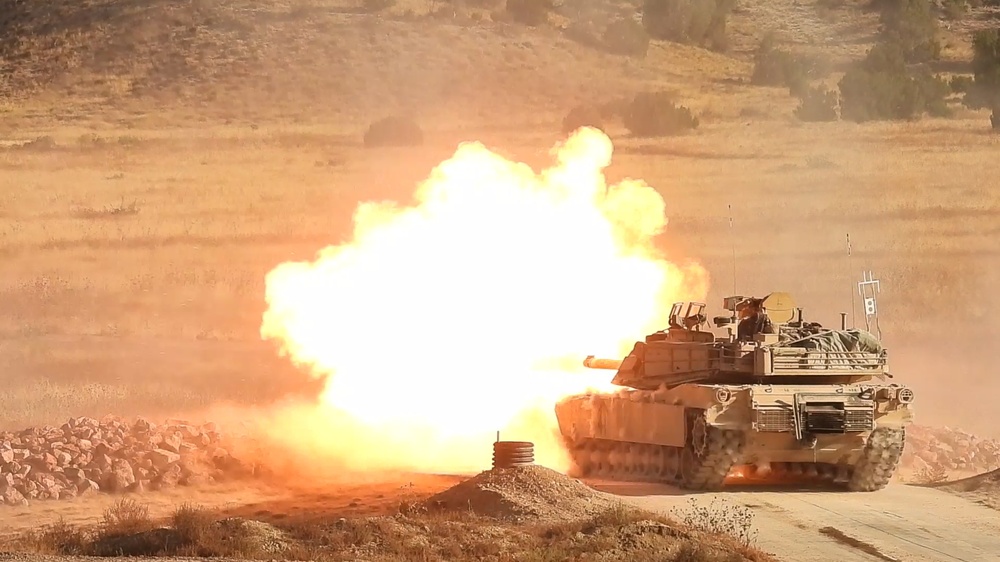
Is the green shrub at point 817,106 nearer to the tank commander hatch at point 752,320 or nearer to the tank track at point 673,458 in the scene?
the tank track at point 673,458

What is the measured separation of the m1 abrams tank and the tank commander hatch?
0.9 inches

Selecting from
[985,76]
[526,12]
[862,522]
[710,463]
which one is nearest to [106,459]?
[710,463]

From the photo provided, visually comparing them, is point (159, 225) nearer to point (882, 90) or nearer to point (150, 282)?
point (150, 282)

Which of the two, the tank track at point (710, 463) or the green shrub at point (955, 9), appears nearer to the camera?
the tank track at point (710, 463)

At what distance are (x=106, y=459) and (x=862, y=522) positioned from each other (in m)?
12.2

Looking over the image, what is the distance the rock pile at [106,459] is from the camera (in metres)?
31.3

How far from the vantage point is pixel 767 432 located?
29.9m

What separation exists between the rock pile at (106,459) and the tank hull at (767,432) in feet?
22.3

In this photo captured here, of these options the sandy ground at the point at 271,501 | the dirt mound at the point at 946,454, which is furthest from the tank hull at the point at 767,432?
the dirt mound at the point at 946,454

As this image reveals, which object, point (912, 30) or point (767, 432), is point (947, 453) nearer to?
point (767, 432)

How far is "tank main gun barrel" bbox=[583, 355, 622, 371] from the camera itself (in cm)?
3384

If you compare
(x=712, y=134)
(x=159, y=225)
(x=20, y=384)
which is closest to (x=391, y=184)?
(x=159, y=225)

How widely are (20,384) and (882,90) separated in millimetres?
36266

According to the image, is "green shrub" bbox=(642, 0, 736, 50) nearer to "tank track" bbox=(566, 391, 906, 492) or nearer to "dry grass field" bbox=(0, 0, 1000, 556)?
"dry grass field" bbox=(0, 0, 1000, 556)
